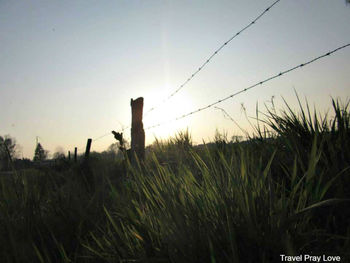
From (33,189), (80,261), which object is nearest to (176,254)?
(80,261)

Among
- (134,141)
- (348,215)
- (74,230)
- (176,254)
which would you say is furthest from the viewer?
(134,141)

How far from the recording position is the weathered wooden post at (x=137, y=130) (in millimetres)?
5339

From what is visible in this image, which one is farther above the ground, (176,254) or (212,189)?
(212,189)

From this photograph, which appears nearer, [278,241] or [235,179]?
[278,241]

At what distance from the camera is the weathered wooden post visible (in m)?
5.34

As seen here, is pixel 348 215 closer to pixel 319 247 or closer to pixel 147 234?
pixel 319 247

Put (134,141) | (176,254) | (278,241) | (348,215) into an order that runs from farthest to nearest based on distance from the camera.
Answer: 1. (134,141)
2. (348,215)
3. (176,254)
4. (278,241)

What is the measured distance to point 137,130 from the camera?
5.48m

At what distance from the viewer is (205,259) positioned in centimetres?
96

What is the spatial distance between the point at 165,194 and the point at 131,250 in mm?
302

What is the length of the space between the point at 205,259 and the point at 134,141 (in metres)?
4.56

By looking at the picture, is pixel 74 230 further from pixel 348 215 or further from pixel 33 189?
pixel 348 215

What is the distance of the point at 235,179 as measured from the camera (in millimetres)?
1074

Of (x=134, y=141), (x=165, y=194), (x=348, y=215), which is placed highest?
(x=134, y=141)
